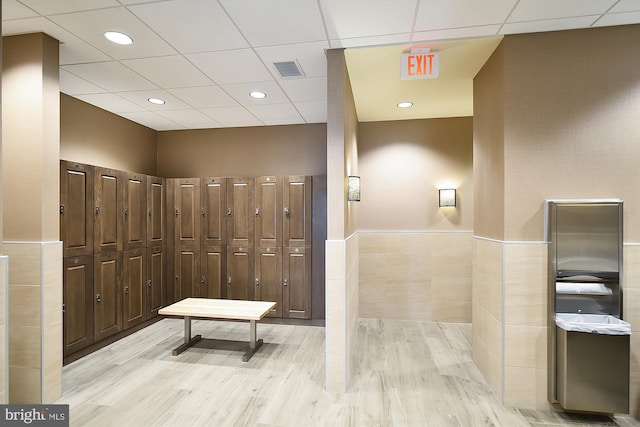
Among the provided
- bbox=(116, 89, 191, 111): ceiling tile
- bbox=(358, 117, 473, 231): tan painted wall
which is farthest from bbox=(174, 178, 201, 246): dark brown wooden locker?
bbox=(358, 117, 473, 231): tan painted wall

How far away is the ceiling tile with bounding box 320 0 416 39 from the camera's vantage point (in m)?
2.03

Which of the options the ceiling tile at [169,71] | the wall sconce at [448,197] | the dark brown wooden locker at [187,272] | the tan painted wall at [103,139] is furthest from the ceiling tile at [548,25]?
the tan painted wall at [103,139]

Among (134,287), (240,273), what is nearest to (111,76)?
(134,287)

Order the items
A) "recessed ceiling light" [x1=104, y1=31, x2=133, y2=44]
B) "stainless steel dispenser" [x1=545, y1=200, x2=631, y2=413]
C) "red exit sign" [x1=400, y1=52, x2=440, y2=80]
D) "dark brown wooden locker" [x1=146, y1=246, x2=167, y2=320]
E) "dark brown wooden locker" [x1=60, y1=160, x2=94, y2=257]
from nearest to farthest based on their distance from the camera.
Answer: "stainless steel dispenser" [x1=545, y1=200, x2=631, y2=413], "recessed ceiling light" [x1=104, y1=31, x2=133, y2=44], "red exit sign" [x1=400, y1=52, x2=440, y2=80], "dark brown wooden locker" [x1=60, y1=160, x2=94, y2=257], "dark brown wooden locker" [x1=146, y1=246, x2=167, y2=320]

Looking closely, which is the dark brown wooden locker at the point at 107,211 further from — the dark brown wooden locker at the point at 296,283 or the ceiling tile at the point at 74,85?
the dark brown wooden locker at the point at 296,283

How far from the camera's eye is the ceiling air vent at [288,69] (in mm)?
2809

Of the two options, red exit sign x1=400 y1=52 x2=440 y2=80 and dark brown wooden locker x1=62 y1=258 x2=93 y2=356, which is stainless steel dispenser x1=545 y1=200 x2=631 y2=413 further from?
dark brown wooden locker x1=62 y1=258 x2=93 y2=356

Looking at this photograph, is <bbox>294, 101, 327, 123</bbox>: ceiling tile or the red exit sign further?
<bbox>294, 101, 327, 123</bbox>: ceiling tile

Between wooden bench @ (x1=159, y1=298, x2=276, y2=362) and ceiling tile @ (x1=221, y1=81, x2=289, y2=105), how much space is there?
2.32 metres

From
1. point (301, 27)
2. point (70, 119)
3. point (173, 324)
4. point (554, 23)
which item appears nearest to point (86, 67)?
point (70, 119)

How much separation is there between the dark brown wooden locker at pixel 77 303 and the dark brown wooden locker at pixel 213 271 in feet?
4.47

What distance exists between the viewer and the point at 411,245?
448 cm

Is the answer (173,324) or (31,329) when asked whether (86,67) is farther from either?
(173,324)

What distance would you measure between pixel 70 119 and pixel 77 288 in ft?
6.12
